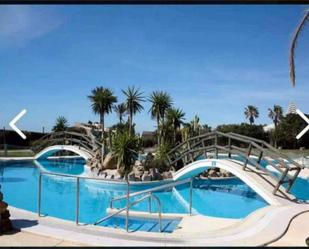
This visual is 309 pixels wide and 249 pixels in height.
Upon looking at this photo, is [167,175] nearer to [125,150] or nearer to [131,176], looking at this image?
[131,176]

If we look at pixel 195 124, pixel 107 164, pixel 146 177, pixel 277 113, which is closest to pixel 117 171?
pixel 107 164

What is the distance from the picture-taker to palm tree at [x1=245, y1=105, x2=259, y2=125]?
72812 mm

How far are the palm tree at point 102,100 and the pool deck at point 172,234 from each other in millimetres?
23956

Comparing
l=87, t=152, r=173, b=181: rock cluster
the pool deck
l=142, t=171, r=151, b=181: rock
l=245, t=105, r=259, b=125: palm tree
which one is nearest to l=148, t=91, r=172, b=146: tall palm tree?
l=87, t=152, r=173, b=181: rock cluster

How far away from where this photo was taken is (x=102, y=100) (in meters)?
32.2

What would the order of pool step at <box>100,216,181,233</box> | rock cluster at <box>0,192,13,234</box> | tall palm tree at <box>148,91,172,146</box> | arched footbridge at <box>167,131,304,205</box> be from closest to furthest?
rock cluster at <box>0,192,13,234</box> → pool step at <box>100,216,181,233</box> → arched footbridge at <box>167,131,304,205</box> → tall palm tree at <box>148,91,172,146</box>

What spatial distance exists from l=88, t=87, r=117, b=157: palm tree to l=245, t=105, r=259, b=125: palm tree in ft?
148

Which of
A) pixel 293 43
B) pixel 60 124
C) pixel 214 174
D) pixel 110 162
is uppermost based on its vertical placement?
pixel 293 43

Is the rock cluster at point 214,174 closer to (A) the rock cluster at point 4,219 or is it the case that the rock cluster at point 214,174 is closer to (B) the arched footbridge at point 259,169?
(B) the arched footbridge at point 259,169

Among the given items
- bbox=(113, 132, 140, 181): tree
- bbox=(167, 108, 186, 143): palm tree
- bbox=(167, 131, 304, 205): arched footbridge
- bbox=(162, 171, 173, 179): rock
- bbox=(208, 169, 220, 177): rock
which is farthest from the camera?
bbox=(167, 108, 186, 143): palm tree

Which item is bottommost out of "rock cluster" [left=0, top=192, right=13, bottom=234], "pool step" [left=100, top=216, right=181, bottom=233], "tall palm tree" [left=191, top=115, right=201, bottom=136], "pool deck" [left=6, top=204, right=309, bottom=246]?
"pool step" [left=100, top=216, right=181, bottom=233]

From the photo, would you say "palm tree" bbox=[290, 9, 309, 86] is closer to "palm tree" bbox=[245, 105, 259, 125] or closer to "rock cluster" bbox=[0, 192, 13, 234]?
"rock cluster" bbox=[0, 192, 13, 234]

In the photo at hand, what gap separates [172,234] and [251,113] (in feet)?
225

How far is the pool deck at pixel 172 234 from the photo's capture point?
6.04 metres
